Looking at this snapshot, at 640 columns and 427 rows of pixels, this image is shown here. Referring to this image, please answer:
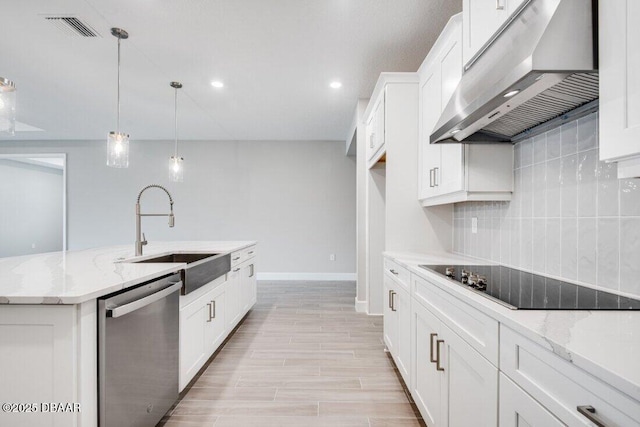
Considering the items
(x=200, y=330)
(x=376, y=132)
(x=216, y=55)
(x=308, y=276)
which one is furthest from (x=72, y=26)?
(x=308, y=276)

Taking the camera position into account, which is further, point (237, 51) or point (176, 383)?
point (237, 51)

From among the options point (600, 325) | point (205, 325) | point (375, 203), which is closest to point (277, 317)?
point (205, 325)

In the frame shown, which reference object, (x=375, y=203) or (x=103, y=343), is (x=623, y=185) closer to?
(x=103, y=343)

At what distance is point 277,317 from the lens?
3.84m

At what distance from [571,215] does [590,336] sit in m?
0.89

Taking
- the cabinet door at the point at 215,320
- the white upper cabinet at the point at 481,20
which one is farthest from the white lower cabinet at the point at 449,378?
the cabinet door at the point at 215,320

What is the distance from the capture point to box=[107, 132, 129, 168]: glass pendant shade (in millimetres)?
2770

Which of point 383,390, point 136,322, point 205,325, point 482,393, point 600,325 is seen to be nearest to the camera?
point 600,325

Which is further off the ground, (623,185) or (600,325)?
(623,185)

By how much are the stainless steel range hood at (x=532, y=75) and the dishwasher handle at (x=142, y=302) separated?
1746mm

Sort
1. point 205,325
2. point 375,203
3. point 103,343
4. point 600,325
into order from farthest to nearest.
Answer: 1. point 375,203
2. point 205,325
3. point 103,343
4. point 600,325

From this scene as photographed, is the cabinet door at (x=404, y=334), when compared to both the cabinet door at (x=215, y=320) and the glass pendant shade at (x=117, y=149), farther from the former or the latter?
the glass pendant shade at (x=117, y=149)

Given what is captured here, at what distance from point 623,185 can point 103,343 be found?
211 centimetres

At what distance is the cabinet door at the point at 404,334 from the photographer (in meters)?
2.02
